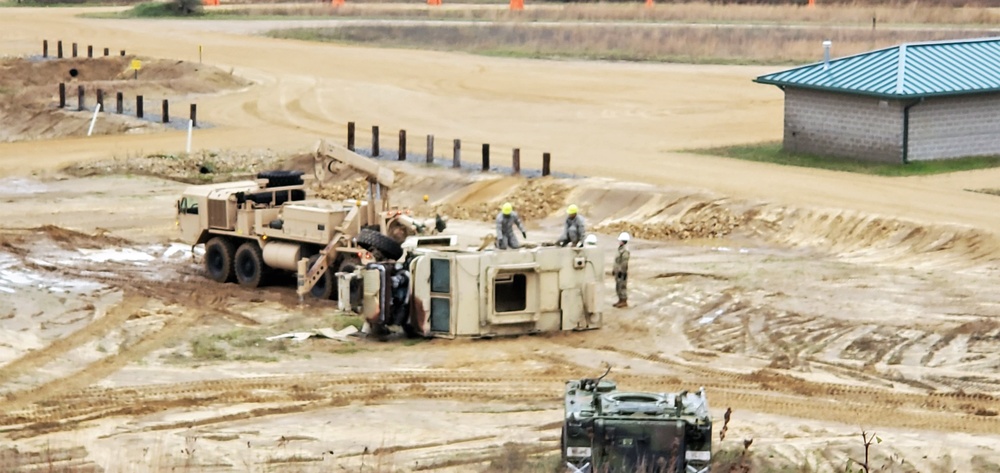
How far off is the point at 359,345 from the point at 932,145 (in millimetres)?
16844

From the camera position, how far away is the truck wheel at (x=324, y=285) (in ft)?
88.3

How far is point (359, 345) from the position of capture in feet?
80.2

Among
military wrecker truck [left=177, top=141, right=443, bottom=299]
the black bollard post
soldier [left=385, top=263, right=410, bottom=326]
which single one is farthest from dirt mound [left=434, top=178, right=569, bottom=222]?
soldier [left=385, top=263, right=410, bottom=326]

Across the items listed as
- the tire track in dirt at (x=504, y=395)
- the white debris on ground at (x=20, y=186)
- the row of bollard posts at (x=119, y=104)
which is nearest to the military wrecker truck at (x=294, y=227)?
the tire track in dirt at (x=504, y=395)

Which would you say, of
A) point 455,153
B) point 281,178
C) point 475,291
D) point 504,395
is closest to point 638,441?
point 504,395

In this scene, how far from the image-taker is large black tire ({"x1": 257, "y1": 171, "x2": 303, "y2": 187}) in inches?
1138

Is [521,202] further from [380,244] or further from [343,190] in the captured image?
[380,244]

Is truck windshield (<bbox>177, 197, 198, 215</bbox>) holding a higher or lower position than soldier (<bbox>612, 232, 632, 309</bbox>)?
higher

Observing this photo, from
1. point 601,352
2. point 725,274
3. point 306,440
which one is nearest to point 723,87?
point 725,274

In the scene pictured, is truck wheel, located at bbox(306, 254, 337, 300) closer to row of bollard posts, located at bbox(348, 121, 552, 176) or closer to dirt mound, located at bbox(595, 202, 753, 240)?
dirt mound, located at bbox(595, 202, 753, 240)

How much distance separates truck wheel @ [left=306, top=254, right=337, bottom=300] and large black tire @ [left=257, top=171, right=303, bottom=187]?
2102 millimetres

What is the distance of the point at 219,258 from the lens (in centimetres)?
2898

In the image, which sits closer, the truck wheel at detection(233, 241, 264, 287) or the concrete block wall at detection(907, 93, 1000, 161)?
the truck wheel at detection(233, 241, 264, 287)

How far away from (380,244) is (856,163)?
580 inches
